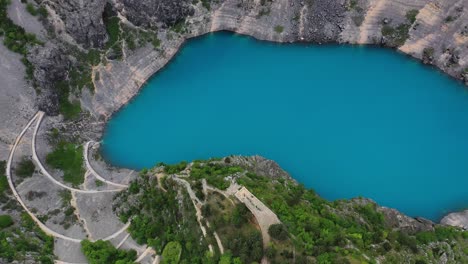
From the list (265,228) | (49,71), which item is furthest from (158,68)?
(265,228)

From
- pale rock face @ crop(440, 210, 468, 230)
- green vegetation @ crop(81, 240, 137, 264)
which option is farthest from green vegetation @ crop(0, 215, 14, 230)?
pale rock face @ crop(440, 210, 468, 230)

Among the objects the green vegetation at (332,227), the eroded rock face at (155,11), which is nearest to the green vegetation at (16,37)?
the eroded rock face at (155,11)

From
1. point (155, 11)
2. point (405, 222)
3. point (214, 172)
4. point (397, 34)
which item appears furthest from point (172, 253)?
point (397, 34)

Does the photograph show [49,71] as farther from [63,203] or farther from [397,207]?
[397,207]

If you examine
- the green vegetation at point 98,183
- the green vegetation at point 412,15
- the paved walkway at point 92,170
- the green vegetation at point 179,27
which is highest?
the green vegetation at point 412,15

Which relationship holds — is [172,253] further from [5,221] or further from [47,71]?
[47,71]

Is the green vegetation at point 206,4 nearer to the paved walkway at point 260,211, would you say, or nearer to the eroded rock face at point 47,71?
the eroded rock face at point 47,71

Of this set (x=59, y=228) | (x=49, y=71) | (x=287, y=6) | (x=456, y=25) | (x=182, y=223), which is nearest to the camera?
(x=182, y=223)
